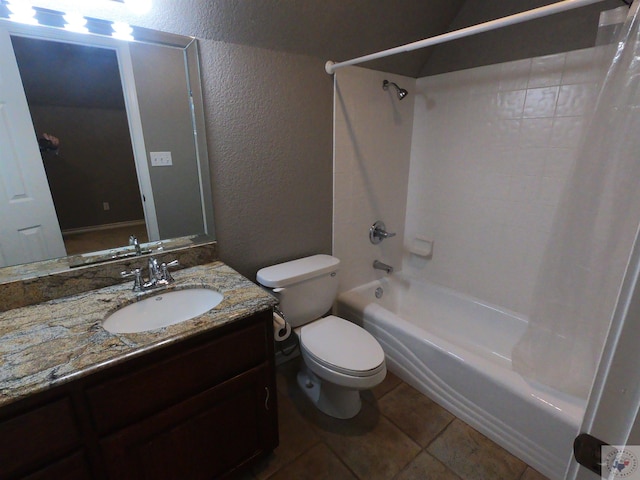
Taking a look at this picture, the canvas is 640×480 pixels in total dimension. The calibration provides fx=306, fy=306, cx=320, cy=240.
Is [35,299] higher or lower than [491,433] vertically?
higher

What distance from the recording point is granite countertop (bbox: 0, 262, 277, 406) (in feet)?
2.53

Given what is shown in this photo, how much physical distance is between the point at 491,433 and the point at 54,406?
68.9 inches

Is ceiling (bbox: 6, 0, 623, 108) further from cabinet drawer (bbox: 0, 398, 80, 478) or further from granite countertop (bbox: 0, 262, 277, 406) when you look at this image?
cabinet drawer (bbox: 0, 398, 80, 478)

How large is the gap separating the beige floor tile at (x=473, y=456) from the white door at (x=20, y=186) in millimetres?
1896

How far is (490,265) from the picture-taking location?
2.09m

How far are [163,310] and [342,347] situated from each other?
840mm

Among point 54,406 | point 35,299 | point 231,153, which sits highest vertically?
point 231,153

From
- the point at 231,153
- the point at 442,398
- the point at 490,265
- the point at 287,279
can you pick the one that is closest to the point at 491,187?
the point at 490,265

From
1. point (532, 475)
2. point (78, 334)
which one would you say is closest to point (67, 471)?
point (78, 334)

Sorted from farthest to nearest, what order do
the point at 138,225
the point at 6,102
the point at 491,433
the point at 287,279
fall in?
the point at 287,279 < the point at 491,433 < the point at 138,225 < the point at 6,102

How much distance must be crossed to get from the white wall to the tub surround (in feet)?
3.68

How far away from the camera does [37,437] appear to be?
0.77 meters

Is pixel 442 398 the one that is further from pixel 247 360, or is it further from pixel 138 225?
pixel 138 225

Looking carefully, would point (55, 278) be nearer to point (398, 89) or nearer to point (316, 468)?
point (316, 468)
